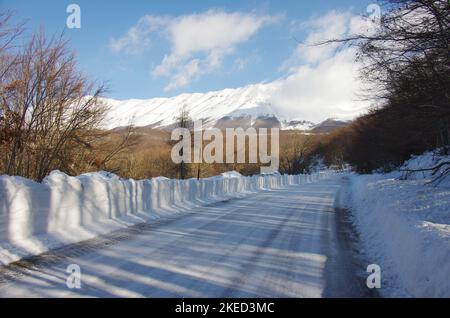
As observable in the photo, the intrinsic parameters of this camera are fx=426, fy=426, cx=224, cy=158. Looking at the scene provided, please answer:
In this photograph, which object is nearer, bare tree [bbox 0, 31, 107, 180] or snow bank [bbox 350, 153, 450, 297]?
snow bank [bbox 350, 153, 450, 297]

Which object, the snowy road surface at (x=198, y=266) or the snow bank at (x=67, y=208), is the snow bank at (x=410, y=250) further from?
the snow bank at (x=67, y=208)

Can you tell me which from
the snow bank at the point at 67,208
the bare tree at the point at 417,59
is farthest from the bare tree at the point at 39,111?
the bare tree at the point at 417,59

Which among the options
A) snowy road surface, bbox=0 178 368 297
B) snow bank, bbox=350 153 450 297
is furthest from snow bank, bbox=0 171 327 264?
snow bank, bbox=350 153 450 297

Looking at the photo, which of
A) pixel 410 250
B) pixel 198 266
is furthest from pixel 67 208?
pixel 410 250

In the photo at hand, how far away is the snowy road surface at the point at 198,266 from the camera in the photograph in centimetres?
568

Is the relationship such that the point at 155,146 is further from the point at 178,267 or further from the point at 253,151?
the point at 178,267

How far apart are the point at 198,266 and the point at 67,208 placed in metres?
4.69

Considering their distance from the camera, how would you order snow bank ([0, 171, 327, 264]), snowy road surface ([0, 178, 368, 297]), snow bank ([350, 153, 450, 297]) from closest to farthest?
snow bank ([350, 153, 450, 297]), snowy road surface ([0, 178, 368, 297]), snow bank ([0, 171, 327, 264])

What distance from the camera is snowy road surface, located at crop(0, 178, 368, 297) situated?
5676mm

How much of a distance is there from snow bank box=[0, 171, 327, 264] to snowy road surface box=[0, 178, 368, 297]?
0.61 metres

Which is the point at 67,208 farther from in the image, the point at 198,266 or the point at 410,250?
the point at 410,250

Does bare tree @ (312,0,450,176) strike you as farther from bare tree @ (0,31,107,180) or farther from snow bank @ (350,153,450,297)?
bare tree @ (0,31,107,180)

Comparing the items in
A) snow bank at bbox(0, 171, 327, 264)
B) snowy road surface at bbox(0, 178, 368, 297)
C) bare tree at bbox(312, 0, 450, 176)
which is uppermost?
bare tree at bbox(312, 0, 450, 176)

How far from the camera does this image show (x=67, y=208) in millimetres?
10219
